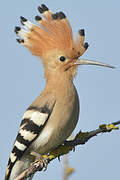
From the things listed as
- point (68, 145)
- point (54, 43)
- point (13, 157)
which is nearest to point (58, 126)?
point (68, 145)

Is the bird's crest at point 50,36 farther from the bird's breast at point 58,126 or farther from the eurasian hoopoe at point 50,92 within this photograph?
the bird's breast at point 58,126

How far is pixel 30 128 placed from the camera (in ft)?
7.65

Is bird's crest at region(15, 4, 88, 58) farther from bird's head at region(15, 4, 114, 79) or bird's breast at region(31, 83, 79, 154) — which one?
bird's breast at region(31, 83, 79, 154)

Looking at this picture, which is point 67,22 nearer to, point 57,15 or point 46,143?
point 57,15

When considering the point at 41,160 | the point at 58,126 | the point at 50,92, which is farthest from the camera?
the point at 50,92

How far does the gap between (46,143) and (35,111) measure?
242 millimetres

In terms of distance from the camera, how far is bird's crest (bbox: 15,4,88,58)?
93.9 inches

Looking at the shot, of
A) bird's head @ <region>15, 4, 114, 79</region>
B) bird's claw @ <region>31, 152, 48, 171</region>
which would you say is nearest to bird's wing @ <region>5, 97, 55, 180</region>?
bird's claw @ <region>31, 152, 48, 171</region>

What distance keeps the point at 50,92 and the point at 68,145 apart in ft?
1.40

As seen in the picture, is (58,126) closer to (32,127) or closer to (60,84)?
(32,127)

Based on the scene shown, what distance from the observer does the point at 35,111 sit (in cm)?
238

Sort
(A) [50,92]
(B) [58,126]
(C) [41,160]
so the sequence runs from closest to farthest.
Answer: (C) [41,160] < (B) [58,126] < (A) [50,92]

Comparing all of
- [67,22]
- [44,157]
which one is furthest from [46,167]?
[67,22]

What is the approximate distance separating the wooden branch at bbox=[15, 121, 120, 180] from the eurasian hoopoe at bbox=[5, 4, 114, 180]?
7 centimetres
